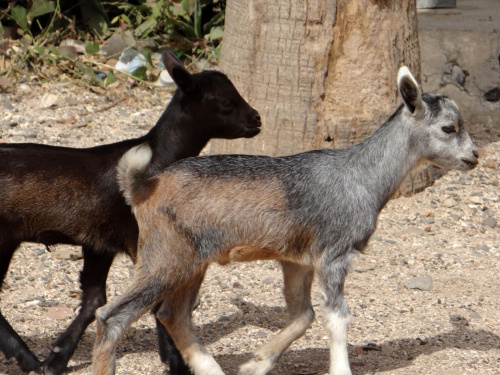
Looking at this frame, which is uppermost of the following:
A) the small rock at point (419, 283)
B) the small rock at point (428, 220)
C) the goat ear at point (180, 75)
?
the goat ear at point (180, 75)

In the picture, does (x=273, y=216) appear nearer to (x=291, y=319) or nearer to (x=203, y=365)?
(x=291, y=319)

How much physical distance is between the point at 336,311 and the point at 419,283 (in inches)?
71.6

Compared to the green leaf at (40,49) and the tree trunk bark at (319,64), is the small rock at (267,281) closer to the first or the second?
the tree trunk bark at (319,64)

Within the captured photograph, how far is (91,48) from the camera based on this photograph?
10.2 metres

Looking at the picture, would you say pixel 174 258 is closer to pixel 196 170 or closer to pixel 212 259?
pixel 212 259

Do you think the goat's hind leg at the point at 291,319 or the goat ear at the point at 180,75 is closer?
the goat's hind leg at the point at 291,319

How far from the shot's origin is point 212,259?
471 cm

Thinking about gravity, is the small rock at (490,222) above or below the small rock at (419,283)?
above

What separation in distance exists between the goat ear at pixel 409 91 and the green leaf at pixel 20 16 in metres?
6.42

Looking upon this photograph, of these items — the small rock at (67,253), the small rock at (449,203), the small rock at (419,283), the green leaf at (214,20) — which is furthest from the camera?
the green leaf at (214,20)

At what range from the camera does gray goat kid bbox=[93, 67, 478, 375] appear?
4680 millimetres

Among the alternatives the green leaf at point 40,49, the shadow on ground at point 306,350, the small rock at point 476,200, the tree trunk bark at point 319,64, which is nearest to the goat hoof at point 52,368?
the shadow on ground at point 306,350

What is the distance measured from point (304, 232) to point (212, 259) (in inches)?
21.0

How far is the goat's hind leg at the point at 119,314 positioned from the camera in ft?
15.3
